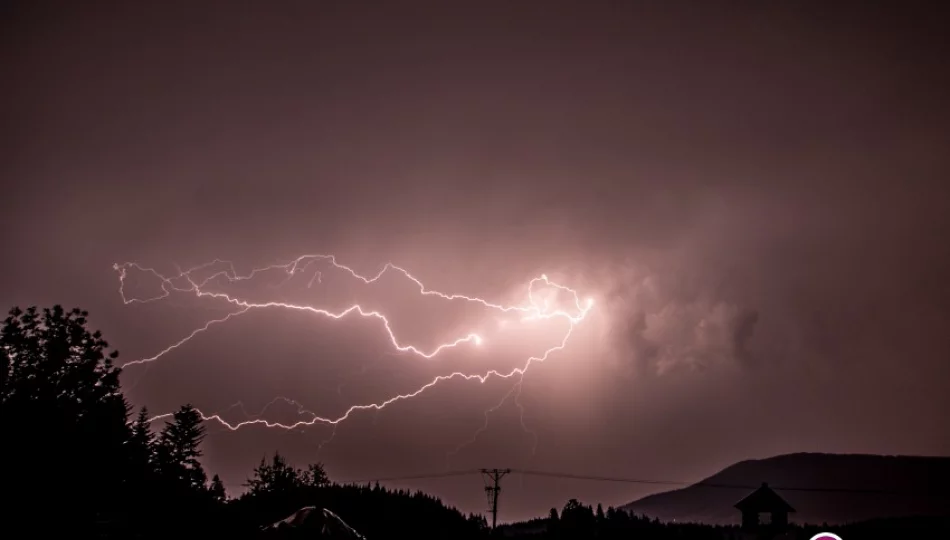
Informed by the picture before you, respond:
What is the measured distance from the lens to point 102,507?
26.0 meters

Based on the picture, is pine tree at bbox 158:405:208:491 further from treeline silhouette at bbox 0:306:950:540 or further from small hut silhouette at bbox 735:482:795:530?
small hut silhouette at bbox 735:482:795:530

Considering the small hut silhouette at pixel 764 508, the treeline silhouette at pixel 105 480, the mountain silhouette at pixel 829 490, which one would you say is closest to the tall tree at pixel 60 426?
the treeline silhouette at pixel 105 480

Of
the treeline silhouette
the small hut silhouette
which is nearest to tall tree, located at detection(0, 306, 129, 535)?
the treeline silhouette

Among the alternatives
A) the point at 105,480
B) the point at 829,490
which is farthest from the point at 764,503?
the point at 829,490

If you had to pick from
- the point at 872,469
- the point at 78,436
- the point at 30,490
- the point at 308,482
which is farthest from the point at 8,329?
the point at 872,469

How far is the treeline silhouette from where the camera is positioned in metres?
22.2

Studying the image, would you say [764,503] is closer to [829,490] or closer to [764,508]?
[764,508]

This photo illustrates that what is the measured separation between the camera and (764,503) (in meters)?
32.9

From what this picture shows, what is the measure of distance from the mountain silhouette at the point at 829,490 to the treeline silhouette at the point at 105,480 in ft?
239

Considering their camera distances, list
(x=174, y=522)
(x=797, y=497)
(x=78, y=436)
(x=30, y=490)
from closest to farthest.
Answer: (x=30, y=490), (x=78, y=436), (x=174, y=522), (x=797, y=497)

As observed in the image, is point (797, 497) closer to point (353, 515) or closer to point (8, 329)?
point (353, 515)

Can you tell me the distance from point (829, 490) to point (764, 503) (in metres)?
113

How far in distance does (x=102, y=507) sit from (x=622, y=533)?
28.8m

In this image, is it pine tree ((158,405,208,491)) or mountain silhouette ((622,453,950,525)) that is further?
mountain silhouette ((622,453,950,525))
